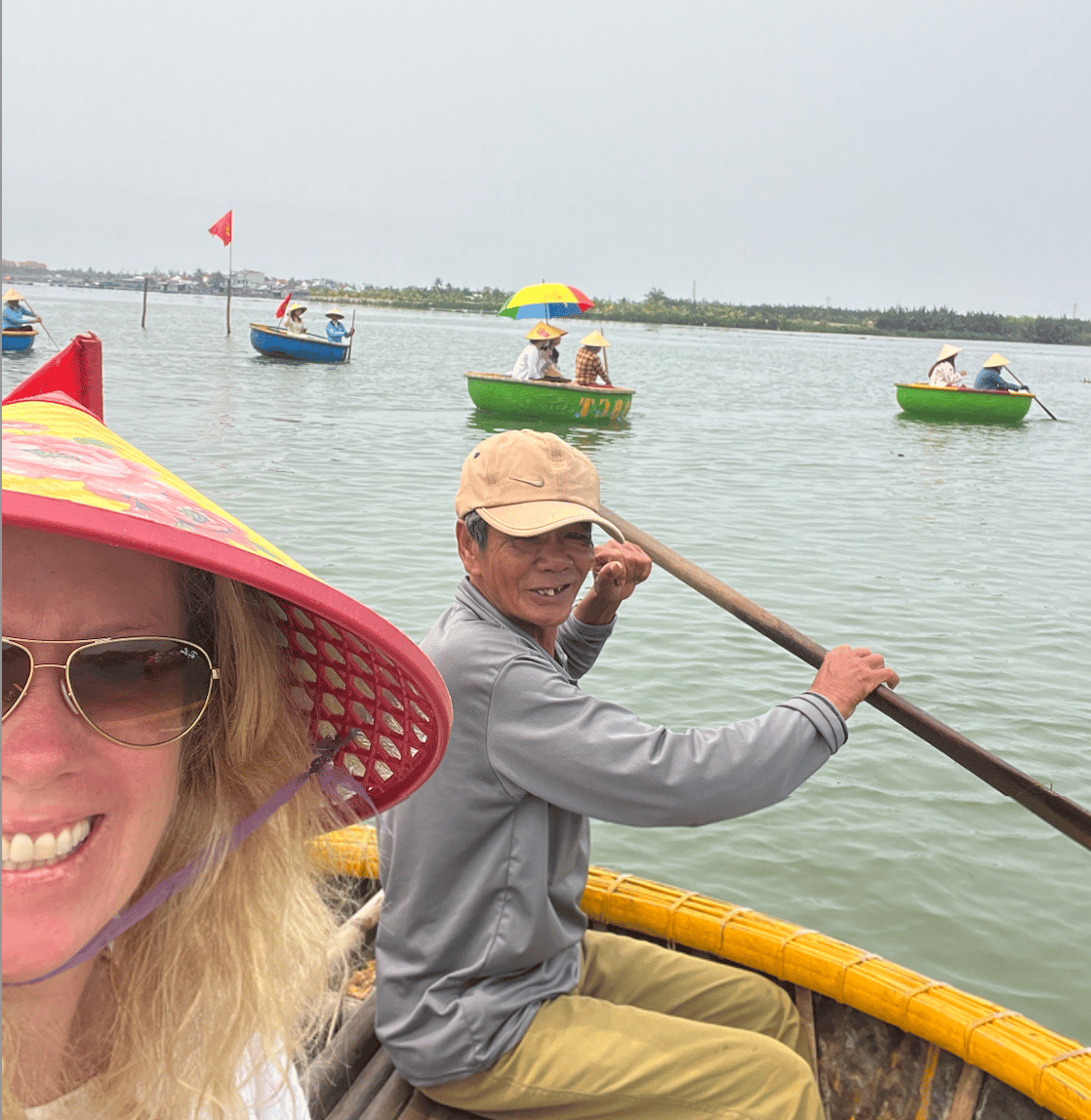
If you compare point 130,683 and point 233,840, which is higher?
point 130,683

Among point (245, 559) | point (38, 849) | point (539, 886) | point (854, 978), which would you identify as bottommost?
point (854, 978)

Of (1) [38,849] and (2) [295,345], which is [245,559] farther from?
(2) [295,345]

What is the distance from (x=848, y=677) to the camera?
229cm

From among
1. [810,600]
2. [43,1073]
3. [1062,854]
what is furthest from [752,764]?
[810,600]

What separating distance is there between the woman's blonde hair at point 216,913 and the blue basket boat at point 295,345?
2463cm

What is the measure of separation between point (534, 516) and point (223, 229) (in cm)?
2673

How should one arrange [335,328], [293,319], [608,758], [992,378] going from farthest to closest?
[293,319]
[335,328]
[992,378]
[608,758]

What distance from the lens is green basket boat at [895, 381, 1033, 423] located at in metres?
19.7

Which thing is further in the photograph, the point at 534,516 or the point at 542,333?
the point at 542,333

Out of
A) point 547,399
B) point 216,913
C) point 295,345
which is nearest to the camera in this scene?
point 216,913

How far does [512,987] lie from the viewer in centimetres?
204

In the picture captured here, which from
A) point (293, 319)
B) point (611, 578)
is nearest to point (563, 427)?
point (293, 319)

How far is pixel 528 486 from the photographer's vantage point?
7.28ft

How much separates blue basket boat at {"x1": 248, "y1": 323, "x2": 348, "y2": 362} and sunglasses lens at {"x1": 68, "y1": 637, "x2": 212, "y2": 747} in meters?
24.7
